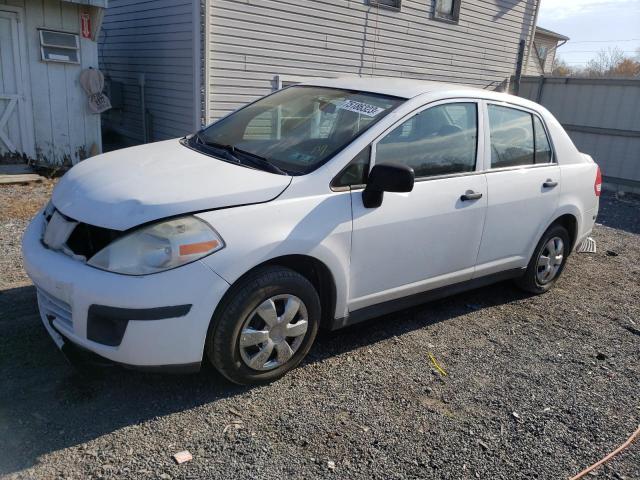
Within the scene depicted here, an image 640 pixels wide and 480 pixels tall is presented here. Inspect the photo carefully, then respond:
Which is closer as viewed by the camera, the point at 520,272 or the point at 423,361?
the point at 423,361

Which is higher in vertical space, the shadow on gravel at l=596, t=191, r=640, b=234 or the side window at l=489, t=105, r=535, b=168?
the side window at l=489, t=105, r=535, b=168

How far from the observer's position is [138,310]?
2596 millimetres

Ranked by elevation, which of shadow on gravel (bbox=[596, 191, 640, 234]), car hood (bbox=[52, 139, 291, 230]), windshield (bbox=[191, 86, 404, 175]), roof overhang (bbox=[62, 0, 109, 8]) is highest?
roof overhang (bbox=[62, 0, 109, 8])

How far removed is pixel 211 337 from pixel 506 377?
195 cm

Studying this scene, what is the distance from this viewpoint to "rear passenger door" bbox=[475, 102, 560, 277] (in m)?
4.07

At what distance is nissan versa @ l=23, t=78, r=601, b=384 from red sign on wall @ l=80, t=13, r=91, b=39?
5.18 m

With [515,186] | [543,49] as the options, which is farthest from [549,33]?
[515,186]

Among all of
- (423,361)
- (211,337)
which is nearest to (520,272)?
(423,361)

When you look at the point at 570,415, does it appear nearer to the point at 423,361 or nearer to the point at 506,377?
the point at 506,377

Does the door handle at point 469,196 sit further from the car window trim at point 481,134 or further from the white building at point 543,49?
the white building at point 543,49

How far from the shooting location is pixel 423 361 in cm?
364

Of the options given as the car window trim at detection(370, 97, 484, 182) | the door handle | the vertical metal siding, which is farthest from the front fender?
the vertical metal siding

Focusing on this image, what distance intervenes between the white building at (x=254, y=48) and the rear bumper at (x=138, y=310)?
20.9 ft

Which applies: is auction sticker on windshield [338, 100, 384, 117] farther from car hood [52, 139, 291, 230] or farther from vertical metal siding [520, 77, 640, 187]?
vertical metal siding [520, 77, 640, 187]
